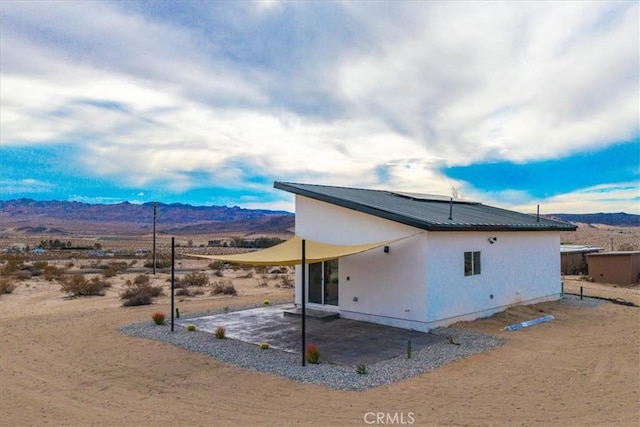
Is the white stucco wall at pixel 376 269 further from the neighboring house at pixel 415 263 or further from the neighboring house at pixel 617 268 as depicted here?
the neighboring house at pixel 617 268

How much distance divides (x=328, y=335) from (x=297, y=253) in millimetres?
2029

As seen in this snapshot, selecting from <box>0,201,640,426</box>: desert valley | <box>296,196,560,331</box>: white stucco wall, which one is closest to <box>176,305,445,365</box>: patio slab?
<box>296,196,560,331</box>: white stucco wall

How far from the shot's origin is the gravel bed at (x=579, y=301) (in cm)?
1491

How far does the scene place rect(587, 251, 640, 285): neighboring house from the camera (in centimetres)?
2128

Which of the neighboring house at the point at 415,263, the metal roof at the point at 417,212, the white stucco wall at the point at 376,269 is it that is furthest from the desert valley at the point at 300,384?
the metal roof at the point at 417,212

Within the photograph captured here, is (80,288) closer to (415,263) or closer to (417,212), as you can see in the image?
(417,212)

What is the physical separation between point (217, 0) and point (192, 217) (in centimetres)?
16296

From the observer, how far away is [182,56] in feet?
44.3

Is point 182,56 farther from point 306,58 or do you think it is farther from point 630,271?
point 630,271

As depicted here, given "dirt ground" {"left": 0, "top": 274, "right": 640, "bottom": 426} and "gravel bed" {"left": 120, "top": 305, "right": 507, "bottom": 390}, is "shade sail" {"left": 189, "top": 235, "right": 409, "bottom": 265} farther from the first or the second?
"dirt ground" {"left": 0, "top": 274, "right": 640, "bottom": 426}

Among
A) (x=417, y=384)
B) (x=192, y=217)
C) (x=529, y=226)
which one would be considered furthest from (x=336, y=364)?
(x=192, y=217)

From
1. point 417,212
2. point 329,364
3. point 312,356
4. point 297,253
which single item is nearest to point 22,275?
point 297,253

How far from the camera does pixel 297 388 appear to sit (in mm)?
7117

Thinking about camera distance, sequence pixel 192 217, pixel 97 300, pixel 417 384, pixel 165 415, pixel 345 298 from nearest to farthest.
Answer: pixel 165 415 → pixel 417 384 → pixel 345 298 → pixel 97 300 → pixel 192 217
